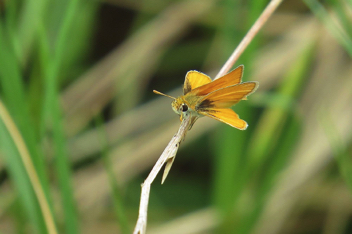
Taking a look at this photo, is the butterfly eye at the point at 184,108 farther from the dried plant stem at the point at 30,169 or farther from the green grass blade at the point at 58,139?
the dried plant stem at the point at 30,169

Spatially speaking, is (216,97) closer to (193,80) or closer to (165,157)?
(193,80)

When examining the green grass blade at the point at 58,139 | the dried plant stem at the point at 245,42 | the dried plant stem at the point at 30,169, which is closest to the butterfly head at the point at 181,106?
the dried plant stem at the point at 245,42

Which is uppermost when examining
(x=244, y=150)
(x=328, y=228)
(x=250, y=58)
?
(x=250, y=58)

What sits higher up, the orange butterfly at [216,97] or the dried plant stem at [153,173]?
the orange butterfly at [216,97]

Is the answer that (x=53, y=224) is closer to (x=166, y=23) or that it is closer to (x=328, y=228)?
(x=328, y=228)

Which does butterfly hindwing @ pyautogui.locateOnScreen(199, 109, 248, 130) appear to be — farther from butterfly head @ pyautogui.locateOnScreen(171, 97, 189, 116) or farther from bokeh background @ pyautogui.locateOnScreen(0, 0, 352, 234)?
bokeh background @ pyautogui.locateOnScreen(0, 0, 352, 234)

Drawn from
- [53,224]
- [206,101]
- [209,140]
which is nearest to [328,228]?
[209,140]
